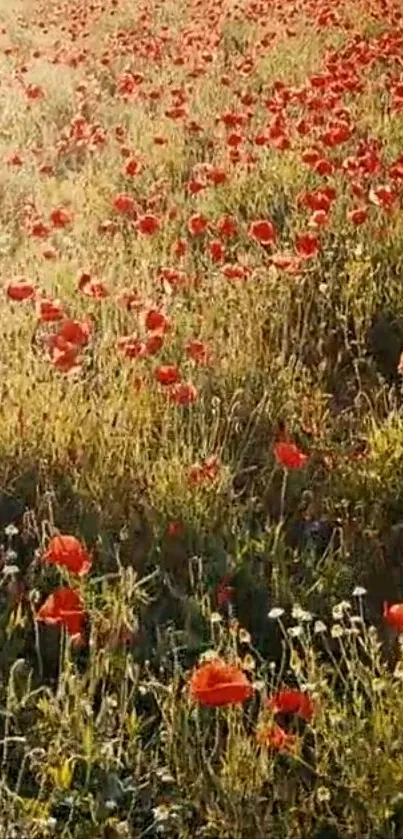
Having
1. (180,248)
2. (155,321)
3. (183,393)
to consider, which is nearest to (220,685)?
(183,393)

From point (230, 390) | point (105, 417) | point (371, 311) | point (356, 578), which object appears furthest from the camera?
point (371, 311)

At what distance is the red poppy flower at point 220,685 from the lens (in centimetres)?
215

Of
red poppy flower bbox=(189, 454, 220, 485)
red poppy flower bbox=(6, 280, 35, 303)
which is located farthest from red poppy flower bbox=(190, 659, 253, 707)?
red poppy flower bbox=(6, 280, 35, 303)

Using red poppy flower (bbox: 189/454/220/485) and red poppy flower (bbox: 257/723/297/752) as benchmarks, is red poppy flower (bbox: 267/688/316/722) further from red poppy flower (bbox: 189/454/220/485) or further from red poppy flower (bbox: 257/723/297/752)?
red poppy flower (bbox: 189/454/220/485)

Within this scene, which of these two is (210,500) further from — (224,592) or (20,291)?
(20,291)

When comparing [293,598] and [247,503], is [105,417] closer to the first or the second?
[247,503]

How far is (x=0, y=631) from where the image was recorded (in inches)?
111

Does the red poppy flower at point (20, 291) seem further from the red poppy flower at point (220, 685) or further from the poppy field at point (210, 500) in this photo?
the red poppy flower at point (220, 685)

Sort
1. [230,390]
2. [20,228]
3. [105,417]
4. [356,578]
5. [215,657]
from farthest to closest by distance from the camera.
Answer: [20,228] → [230,390] → [105,417] → [356,578] → [215,657]

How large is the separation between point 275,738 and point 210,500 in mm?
992

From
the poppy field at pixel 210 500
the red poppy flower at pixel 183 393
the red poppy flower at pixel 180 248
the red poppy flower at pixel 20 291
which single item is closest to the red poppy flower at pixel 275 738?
the poppy field at pixel 210 500

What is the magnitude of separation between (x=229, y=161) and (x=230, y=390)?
2.29 meters

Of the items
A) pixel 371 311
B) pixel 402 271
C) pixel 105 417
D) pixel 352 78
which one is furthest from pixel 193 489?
pixel 352 78

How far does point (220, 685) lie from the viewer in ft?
7.11
